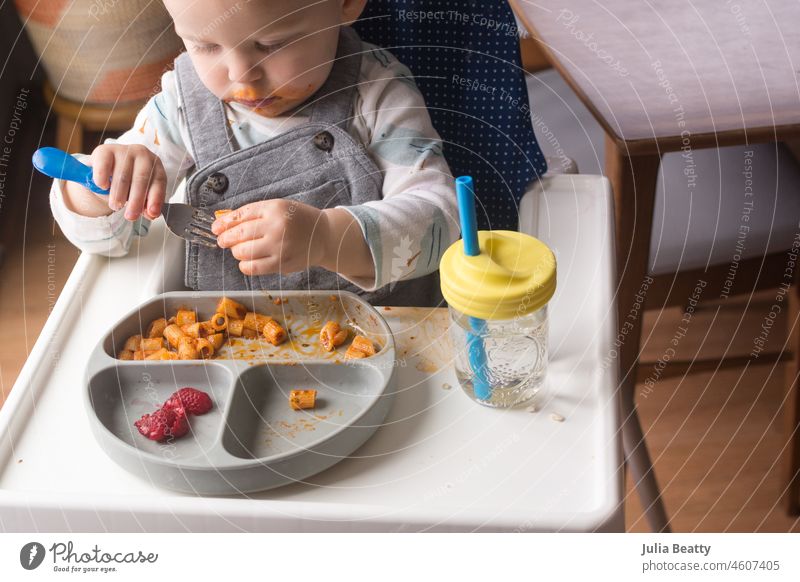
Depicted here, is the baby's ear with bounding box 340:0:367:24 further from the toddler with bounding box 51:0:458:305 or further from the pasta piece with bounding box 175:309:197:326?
the pasta piece with bounding box 175:309:197:326

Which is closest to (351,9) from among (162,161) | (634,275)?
(162,161)

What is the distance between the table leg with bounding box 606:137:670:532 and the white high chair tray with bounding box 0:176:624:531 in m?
0.26

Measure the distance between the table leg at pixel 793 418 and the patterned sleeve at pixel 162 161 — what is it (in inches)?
29.5

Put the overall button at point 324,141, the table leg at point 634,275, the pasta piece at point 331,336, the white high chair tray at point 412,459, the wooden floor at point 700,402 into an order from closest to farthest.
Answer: the white high chair tray at point 412,459 → the pasta piece at point 331,336 → the overall button at point 324,141 → the table leg at point 634,275 → the wooden floor at point 700,402

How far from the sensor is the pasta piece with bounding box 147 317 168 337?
0.67 metres

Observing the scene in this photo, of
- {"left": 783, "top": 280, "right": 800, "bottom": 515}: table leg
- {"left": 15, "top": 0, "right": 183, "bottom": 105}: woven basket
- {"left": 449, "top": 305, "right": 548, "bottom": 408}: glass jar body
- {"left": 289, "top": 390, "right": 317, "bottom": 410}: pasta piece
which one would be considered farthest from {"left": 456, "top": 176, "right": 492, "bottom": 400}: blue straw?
{"left": 15, "top": 0, "right": 183, "bottom": 105}: woven basket

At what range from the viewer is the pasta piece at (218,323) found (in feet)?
2.19

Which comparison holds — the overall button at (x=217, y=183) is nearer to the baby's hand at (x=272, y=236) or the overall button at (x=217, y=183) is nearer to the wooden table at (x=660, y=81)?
the baby's hand at (x=272, y=236)

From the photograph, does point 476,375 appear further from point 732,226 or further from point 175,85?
point 732,226

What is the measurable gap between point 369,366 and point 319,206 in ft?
0.66

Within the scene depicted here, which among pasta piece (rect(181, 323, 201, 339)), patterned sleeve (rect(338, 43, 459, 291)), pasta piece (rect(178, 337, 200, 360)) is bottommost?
pasta piece (rect(178, 337, 200, 360))

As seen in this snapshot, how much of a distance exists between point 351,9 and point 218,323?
0.27 m

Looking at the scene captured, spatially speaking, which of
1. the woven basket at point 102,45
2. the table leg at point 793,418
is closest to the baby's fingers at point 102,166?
the woven basket at point 102,45
